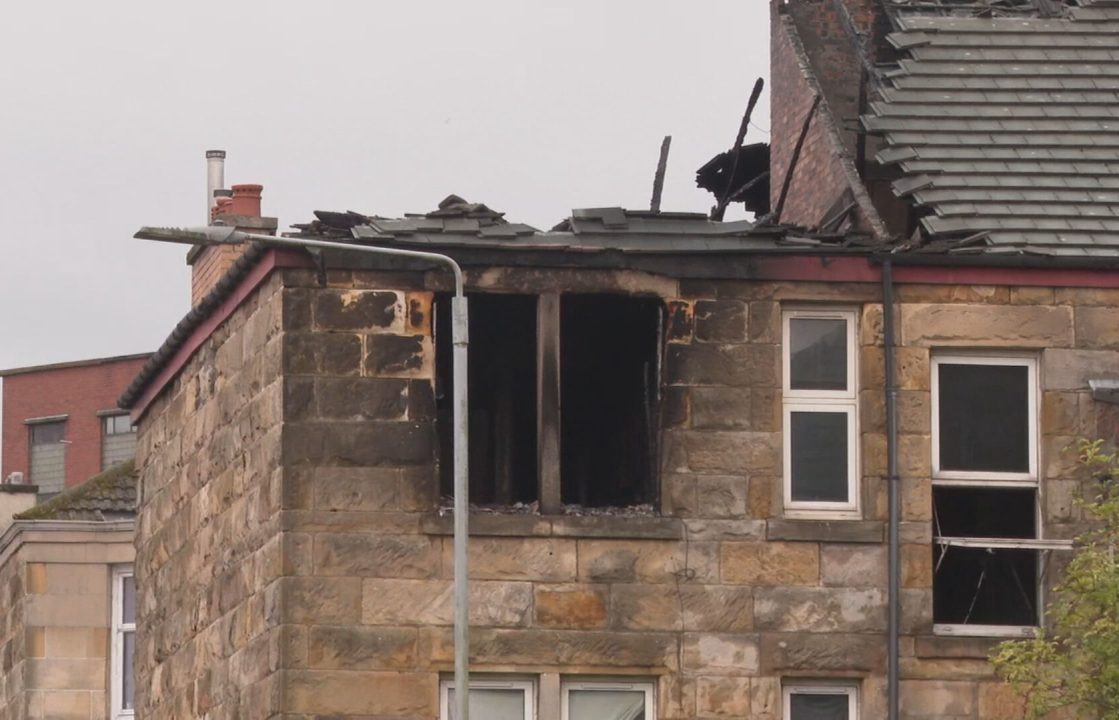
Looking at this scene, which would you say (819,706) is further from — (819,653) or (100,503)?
(100,503)

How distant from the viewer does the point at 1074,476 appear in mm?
24797

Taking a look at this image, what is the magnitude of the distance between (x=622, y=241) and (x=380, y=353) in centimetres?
219

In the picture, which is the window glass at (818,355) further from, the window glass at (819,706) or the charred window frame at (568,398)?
the window glass at (819,706)

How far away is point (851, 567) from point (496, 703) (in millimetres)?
3039

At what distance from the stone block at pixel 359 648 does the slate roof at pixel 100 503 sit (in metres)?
14.4

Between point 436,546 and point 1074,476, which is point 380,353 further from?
point 1074,476

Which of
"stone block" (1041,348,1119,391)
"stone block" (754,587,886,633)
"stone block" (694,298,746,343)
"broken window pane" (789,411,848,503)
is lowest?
"stone block" (754,587,886,633)

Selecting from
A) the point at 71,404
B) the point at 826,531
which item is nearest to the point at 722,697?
the point at 826,531

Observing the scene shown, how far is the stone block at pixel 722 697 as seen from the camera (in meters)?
24.2

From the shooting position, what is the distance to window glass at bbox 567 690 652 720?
2417cm

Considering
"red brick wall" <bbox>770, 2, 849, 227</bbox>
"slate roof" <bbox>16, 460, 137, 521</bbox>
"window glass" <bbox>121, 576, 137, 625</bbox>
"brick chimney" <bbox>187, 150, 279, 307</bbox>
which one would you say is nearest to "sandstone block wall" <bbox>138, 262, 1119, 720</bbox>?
"red brick wall" <bbox>770, 2, 849, 227</bbox>

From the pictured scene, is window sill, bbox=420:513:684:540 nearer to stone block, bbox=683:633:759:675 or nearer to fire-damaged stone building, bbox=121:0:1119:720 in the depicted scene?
fire-damaged stone building, bbox=121:0:1119:720

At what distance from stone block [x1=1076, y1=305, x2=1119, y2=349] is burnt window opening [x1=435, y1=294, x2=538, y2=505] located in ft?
15.4

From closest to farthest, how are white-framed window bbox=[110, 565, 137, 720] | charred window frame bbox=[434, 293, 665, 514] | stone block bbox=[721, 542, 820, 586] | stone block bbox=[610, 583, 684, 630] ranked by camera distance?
stone block bbox=[610, 583, 684, 630] → stone block bbox=[721, 542, 820, 586] → charred window frame bbox=[434, 293, 665, 514] → white-framed window bbox=[110, 565, 137, 720]
